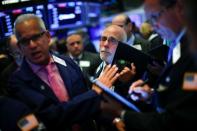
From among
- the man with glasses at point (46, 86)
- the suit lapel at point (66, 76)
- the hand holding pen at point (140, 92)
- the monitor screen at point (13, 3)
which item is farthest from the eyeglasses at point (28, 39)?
the monitor screen at point (13, 3)

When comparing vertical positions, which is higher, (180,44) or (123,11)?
(180,44)

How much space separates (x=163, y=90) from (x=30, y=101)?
2.92ft

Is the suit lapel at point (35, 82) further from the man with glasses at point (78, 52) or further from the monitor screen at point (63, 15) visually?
the man with glasses at point (78, 52)

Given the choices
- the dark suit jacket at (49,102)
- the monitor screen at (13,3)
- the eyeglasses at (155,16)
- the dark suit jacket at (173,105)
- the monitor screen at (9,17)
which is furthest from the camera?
the monitor screen at (13,3)

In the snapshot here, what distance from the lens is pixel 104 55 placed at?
3812mm

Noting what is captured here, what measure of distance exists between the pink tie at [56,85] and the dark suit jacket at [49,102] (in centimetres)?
7

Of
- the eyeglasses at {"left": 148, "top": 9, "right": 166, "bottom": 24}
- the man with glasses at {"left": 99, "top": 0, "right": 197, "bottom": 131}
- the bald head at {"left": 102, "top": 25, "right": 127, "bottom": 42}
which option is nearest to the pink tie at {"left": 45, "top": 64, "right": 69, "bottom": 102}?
the man with glasses at {"left": 99, "top": 0, "right": 197, "bottom": 131}

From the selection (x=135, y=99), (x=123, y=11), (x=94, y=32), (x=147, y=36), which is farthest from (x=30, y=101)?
(x=123, y=11)

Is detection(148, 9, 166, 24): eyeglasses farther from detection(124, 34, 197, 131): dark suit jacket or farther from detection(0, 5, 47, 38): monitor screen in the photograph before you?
detection(0, 5, 47, 38): monitor screen

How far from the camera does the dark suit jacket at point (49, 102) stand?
2.42m

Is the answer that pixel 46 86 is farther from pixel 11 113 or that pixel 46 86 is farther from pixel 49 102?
pixel 11 113

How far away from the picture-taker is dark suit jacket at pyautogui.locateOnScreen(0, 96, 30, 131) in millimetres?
2359

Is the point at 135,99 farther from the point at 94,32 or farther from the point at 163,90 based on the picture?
the point at 94,32

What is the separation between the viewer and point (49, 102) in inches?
97.8
